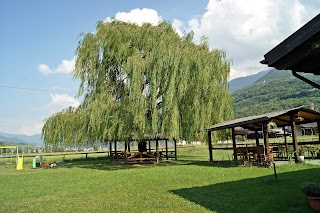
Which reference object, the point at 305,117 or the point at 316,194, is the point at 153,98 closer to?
the point at 305,117

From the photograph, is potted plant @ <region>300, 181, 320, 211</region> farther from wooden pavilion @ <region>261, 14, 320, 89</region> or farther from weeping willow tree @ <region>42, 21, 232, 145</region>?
weeping willow tree @ <region>42, 21, 232, 145</region>

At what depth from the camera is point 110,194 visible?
30.7ft

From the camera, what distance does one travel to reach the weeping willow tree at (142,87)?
17469 millimetres

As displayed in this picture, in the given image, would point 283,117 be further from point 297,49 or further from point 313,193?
point 297,49

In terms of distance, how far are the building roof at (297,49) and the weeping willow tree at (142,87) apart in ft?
39.7

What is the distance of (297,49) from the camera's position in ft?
16.0

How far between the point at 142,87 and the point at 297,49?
13.6 m

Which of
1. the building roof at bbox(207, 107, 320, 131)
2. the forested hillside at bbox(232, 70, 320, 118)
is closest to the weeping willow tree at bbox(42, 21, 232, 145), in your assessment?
the building roof at bbox(207, 107, 320, 131)

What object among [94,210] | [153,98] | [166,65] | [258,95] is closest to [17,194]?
[94,210]

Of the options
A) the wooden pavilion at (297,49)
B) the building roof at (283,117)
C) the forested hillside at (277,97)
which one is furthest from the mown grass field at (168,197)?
the forested hillside at (277,97)

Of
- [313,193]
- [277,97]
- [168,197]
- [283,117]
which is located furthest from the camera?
[277,97]

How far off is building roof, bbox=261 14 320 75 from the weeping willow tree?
39.7 feet

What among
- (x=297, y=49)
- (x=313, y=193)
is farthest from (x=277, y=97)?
(x=297, y=49)

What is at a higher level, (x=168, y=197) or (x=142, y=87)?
(x=142, y=87)
